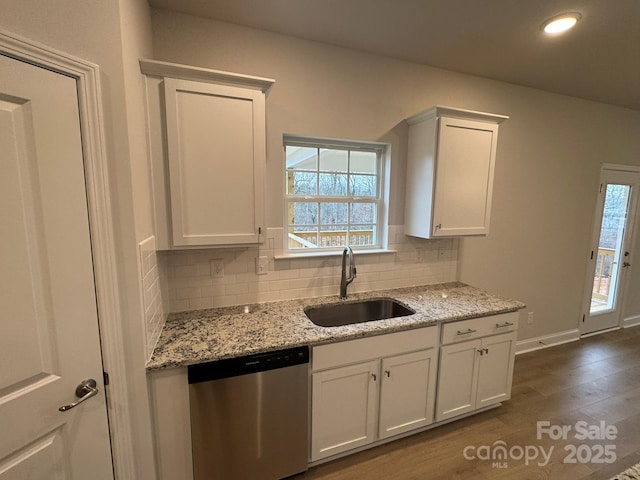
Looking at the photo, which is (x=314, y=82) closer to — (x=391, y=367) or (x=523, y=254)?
(x=391, y=367)

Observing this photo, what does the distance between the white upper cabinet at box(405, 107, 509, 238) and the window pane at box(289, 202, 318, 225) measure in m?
0.81

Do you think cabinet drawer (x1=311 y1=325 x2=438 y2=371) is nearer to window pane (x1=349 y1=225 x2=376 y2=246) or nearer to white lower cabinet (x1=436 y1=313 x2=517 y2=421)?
white lower cabinet (x1=436 y1=313 x2=517 y2=421)

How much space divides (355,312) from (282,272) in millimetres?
670

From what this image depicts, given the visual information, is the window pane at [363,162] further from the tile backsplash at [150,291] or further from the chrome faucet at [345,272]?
the tile backsplash at [150,291]

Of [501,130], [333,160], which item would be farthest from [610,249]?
[333,160]

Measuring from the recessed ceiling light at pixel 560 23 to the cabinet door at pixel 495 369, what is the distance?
2088mm

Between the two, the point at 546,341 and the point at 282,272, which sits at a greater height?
the point at 282,272

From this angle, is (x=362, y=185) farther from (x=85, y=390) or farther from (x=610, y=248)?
(x=610, y=248)

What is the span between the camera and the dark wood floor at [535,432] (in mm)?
1758

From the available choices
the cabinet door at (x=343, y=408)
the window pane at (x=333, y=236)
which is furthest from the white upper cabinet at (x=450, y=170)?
the cabinet door at (x=343, y=408)

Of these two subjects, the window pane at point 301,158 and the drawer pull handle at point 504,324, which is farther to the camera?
the window pane at point 301,158

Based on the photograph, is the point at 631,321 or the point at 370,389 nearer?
the point at 370,389

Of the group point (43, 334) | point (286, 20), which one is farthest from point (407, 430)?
point (286, 20)

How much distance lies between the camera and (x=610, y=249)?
12.1ft
